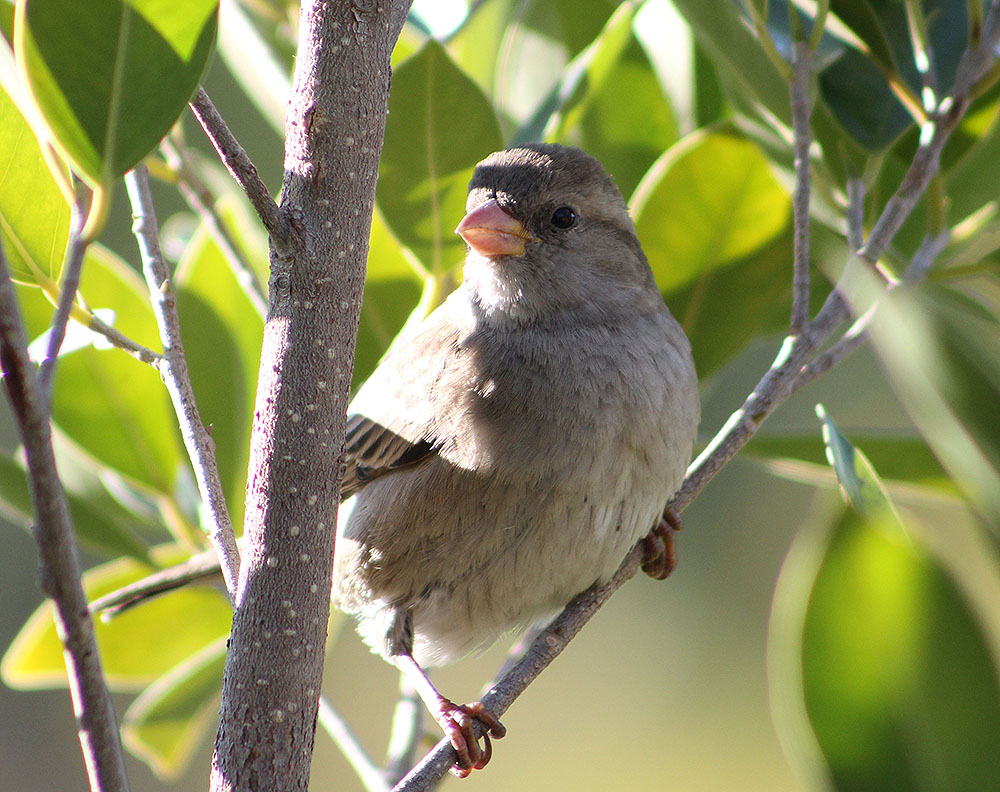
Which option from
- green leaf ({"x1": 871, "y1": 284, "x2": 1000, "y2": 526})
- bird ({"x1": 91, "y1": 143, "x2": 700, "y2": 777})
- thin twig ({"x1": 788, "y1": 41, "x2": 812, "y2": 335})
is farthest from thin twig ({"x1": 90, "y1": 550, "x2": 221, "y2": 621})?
green leaf ({"x1": 871, "y1": 284, "x2": 1000, "y2": 526})

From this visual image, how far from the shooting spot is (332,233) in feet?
3.62

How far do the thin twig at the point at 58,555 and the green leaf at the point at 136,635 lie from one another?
4.48ft

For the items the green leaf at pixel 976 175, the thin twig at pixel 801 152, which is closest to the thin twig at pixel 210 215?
the thin twig at pixel 801 152

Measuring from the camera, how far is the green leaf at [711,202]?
1861mm

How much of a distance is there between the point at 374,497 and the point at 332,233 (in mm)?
1087

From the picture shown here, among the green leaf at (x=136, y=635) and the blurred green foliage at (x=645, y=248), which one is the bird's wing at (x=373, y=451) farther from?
the green leaf at (x=136, y=635)

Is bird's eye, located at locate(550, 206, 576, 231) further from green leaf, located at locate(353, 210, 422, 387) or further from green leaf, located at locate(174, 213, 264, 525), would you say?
green leaf, located at locate(174, 213, 264, 525)

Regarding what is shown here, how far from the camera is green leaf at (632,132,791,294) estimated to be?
1.86 metres

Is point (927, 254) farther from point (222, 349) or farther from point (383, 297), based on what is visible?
point (222, 349)

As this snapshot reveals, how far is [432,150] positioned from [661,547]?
3.36 feet

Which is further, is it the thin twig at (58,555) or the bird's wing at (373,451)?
the bird's wing at (373,451)

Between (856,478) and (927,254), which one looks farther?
(927,254)

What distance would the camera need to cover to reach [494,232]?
2.16 metres

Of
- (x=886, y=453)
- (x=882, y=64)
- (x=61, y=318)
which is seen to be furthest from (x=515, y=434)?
(x=61, y=318)
